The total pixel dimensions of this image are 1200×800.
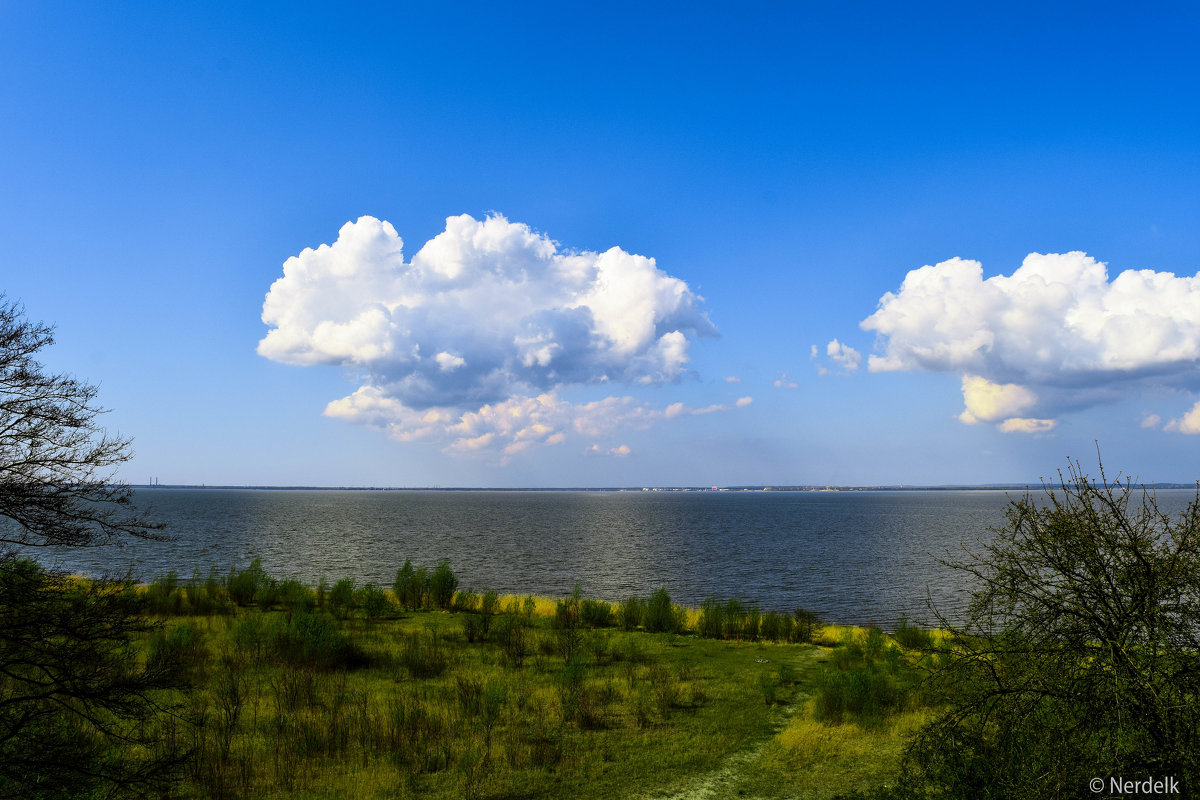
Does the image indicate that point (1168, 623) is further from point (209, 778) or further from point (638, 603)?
point (638, 603)

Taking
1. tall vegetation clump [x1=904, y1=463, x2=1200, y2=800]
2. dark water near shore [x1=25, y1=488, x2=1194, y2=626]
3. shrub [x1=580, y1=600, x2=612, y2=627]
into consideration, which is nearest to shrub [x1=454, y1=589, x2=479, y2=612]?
shrub [x1=580, y1=600, x2=612, y2=627]

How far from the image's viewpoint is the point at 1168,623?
312 inches

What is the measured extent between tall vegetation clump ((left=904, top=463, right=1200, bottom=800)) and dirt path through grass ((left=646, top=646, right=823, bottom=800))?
4.31m

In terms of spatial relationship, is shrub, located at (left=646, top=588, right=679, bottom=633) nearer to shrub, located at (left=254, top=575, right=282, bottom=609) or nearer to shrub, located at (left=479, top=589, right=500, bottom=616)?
shrub, located at (left=479, top=589, right=500, bottom=616)

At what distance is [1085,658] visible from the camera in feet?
27.3

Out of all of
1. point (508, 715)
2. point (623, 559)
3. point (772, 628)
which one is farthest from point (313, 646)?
point (623, 559)

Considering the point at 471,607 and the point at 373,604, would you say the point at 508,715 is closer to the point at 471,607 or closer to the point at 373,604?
the point at 373,604

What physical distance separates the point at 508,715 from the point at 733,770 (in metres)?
6.11

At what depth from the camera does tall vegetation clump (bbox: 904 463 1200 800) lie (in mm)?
7422

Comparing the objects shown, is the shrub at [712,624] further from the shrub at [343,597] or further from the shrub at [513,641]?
the shrub at [343,597]

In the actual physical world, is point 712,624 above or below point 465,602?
above

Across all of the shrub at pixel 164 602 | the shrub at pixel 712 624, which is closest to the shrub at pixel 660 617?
the shrub at pixel 712 624

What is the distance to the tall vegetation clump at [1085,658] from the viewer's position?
7.42 m

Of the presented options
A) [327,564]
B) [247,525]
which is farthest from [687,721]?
[247,525]
